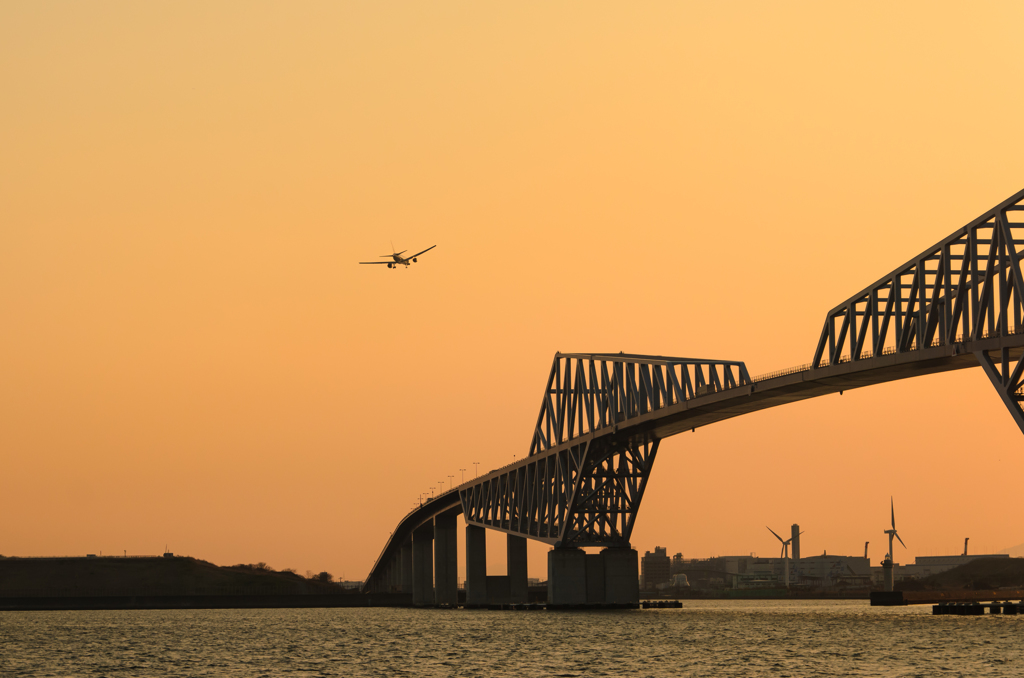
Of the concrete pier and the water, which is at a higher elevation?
the concrete pier

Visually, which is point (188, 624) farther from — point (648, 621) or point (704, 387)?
point (704, 387)

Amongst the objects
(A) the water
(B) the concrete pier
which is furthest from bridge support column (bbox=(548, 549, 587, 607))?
(B) the concrete pier

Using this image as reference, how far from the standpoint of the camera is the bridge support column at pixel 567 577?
135m

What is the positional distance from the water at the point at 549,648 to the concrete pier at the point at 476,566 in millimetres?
48013

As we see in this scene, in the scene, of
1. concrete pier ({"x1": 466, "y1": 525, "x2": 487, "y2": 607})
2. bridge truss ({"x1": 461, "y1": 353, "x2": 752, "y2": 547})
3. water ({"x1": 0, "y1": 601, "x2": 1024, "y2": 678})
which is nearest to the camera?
water ({"x1": 0, "y1": 601, "x2": 1024, "y2": 678})

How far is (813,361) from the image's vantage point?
96.1 meters

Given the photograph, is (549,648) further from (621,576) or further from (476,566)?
(476,566)

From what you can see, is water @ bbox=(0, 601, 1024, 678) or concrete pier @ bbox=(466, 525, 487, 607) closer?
water @ bbox=(0, 601, 1024, 678)

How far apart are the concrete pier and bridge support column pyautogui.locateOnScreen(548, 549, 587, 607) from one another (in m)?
37.7

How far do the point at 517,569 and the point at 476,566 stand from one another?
11498mm

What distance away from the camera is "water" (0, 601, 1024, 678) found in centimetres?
6756

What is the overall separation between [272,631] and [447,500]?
7820 centimetres

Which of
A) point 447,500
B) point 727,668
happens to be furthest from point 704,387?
point 447,500

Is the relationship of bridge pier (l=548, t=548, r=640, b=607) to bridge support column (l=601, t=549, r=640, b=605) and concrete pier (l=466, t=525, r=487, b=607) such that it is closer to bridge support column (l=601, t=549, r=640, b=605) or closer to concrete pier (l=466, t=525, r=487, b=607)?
bridge support column (l=601, t=549, r=640, b=605)
